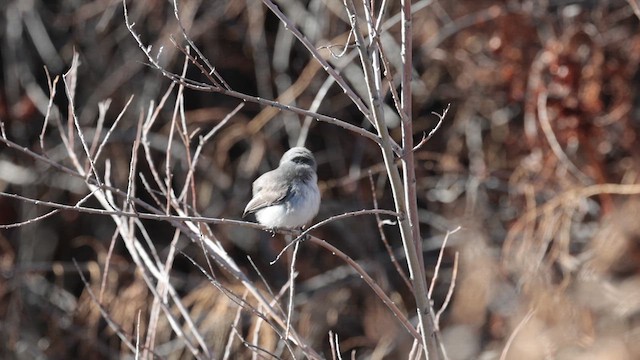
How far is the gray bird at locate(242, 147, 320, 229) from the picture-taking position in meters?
3.20

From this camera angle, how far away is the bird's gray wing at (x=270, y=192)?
3264 mm

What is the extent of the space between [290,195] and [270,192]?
97 millimetres

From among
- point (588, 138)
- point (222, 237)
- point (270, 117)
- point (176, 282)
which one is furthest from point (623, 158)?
point (176, 282)

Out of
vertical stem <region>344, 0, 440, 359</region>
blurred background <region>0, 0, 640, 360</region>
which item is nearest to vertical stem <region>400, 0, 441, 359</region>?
vertical stem <region>344, 0, 440, 359</region>

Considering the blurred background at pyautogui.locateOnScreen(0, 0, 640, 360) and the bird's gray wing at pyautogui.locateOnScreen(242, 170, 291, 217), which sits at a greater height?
the bird's gray wing at pyautogui.locateOnScreen(242, 170, 291, 217)

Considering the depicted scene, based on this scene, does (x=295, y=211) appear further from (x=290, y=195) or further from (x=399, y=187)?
(x=399, y=187)

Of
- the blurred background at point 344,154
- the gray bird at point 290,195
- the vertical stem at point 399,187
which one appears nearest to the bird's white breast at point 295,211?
the gray bird at point 290,195

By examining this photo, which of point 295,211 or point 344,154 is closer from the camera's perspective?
point 295,211

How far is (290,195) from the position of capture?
10.7 feet

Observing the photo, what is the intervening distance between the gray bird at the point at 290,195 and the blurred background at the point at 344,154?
126 centimetres

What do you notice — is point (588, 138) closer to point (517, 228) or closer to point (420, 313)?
point (517, 228)

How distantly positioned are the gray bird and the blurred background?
49.5 inches

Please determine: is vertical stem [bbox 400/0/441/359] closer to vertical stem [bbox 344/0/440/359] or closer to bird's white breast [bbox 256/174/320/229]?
vertical stem [bbox 344/0/440/359]

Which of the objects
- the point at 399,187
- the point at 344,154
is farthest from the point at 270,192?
the point at 344,154
